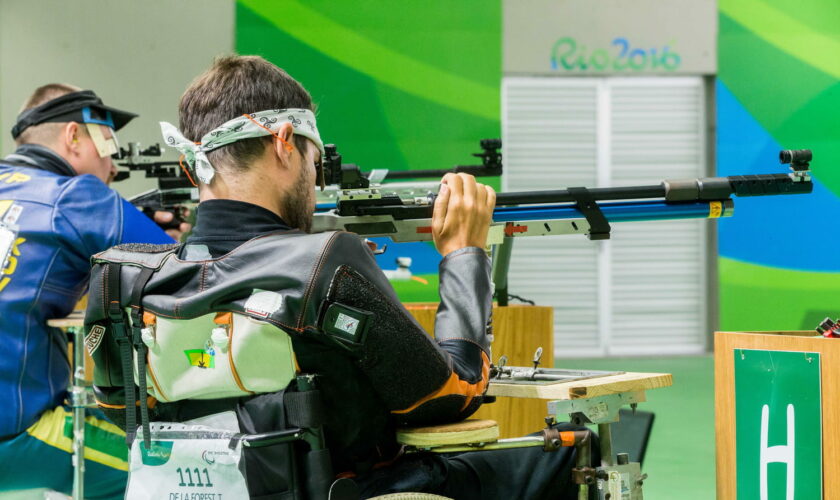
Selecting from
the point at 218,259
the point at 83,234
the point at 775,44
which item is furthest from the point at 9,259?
the point at 775,44

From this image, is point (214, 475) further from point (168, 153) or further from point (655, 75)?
point (655, 75)

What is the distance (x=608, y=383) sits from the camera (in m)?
1.81

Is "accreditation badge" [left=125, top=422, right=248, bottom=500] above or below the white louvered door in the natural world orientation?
below

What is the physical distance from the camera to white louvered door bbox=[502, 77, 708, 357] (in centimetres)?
788

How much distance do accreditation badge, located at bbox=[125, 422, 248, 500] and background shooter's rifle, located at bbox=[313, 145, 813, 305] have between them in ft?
2.76

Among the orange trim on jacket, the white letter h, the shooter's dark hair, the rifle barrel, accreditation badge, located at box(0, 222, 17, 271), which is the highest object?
the shooter's dark hair

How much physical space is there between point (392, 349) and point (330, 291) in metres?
0.15

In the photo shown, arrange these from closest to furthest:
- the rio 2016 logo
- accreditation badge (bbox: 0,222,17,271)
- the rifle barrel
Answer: the rifle barrel
accreditation badge (bbox: 0,222,17,271)
the rio 2016 logo

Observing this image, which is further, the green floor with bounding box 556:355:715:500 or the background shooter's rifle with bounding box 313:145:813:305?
the green floor with bounding box 556:355:715:500

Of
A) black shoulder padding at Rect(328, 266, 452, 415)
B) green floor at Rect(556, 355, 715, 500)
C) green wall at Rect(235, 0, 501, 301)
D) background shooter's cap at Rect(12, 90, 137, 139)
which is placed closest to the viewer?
black shoulder padding at Rect(328, 266, 452, 415)

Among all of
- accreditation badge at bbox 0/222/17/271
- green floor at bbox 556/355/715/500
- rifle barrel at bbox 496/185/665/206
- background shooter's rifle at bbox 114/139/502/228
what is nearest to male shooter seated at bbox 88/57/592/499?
rifle barrel at bbox 496/185/665/206

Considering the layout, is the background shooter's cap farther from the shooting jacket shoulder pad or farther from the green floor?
the green floor

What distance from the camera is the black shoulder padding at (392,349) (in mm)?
1461

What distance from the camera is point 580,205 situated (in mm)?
2334
